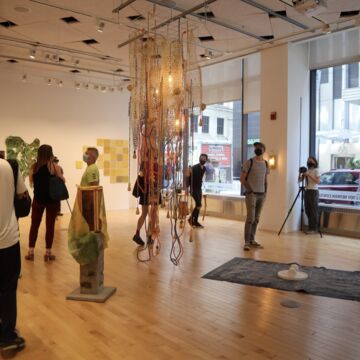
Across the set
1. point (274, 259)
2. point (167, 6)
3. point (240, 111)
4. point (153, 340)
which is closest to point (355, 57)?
point (240, 111)

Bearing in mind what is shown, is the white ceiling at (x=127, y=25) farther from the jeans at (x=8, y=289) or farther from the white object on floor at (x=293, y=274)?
the jeans at (x=8, y=289)

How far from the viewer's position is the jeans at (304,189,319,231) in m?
7.36

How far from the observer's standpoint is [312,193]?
7.35 metres

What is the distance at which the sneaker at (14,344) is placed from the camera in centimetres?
265

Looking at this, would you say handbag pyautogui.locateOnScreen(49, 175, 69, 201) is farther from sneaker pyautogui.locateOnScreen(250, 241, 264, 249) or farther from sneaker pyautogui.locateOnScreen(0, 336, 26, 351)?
sneaker pyautogui.locateOnScreen(250, 241, 264, 249)

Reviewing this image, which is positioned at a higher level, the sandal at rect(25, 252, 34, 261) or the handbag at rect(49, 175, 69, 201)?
the handbag at rect(49, 175, 69, 201)

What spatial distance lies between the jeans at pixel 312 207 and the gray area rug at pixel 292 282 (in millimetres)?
2654

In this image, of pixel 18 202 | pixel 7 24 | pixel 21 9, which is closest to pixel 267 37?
pixel 21 9

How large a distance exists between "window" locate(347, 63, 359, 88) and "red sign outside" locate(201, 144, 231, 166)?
10.6ft

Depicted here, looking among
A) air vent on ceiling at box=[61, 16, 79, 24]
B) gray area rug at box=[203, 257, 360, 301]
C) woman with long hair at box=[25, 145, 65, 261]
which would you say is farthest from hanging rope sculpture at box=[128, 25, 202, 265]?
air vent on ceiling at box=[61, 16, 79, 24]

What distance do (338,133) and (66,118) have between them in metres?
6.36

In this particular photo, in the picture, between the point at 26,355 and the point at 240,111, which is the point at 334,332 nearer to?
the point at 26,355

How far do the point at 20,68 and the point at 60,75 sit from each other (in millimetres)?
968

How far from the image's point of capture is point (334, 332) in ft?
10.1
